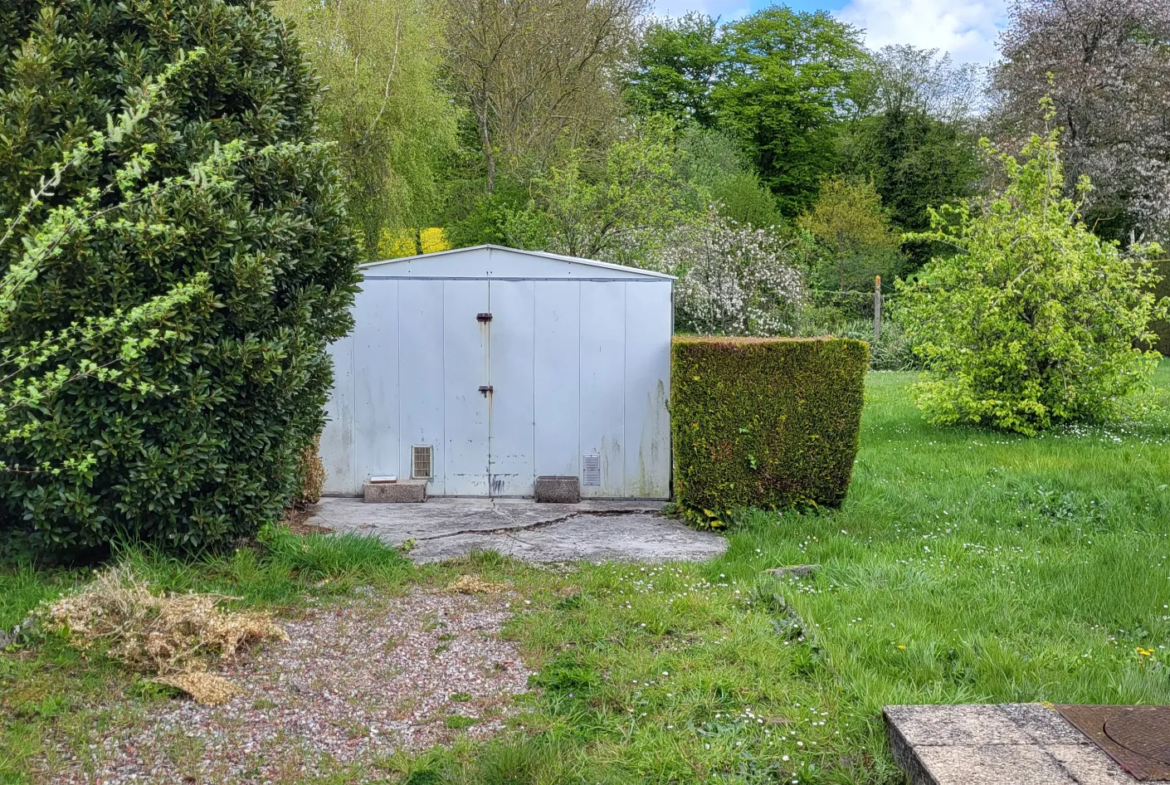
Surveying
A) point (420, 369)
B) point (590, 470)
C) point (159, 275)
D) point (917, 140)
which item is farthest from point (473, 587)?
point (917, 140)

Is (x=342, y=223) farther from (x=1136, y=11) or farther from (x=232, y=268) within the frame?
(x=1136, y=11)

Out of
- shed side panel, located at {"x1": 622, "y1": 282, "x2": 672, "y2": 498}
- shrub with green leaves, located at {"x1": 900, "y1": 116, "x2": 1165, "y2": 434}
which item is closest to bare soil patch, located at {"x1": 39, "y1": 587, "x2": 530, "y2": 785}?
shed side panel, located at {"x1": 622, "y1": 282, "x2": 672, "y2": 498}

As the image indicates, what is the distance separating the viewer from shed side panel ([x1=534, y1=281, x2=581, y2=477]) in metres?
6.88

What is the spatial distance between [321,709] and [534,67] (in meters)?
18.0

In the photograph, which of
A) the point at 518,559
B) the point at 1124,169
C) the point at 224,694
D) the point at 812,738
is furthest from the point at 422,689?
the point at 1124,169

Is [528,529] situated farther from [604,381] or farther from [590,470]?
[604,381]

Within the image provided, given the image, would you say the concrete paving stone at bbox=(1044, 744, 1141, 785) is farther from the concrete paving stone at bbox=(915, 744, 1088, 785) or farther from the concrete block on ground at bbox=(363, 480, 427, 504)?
the concrete block on ground at bbox=(363, 480, 427, 504)

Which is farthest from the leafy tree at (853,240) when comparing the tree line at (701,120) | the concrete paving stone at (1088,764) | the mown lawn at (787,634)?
the concrete paving stone at (1088,764)

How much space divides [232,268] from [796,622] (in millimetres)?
3231

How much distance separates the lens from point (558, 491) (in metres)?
6.89

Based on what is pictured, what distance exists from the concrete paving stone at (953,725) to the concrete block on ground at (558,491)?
13.6ft

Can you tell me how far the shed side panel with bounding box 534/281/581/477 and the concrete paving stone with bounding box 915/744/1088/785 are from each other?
4582 mm

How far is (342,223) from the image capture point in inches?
201

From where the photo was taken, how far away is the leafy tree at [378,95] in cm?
1502
